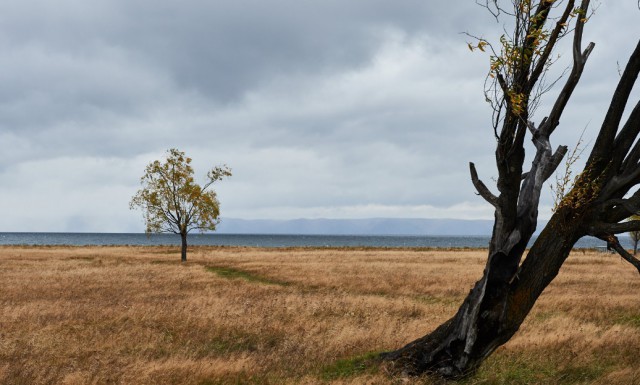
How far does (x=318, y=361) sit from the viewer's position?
11.8 meters

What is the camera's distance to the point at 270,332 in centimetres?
1533

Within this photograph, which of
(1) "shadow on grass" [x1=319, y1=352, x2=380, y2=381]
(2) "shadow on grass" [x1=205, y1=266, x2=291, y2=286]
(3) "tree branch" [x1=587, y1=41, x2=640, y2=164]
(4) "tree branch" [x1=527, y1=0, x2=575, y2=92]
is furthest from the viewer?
(2) "shadow on grass" [x1=205, y1=266, x2=291, y2=286]

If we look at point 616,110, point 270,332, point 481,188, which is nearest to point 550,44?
point 616,110

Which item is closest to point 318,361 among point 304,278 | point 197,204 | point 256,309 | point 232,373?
point 232,373

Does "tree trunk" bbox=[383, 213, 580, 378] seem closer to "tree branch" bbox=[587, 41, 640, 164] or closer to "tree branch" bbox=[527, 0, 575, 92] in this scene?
"tree branch" bbox=[587, 41, 640, 164]

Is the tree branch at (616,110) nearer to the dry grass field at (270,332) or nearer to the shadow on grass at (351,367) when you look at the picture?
the dry grass field at (270,332)

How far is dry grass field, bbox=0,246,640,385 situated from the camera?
1066 cm

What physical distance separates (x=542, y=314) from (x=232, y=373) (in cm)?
1384

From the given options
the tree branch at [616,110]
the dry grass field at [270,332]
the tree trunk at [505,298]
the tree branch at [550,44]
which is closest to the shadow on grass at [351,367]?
the dry grass field at [270,332]

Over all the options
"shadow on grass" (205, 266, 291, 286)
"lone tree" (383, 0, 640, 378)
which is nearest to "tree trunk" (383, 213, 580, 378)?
"lone tree" (383, 0, 640, 378)

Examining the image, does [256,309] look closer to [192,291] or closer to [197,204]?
[192,291]

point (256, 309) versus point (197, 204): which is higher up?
point (197, 204)

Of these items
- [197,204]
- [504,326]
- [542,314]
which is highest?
[197,204]

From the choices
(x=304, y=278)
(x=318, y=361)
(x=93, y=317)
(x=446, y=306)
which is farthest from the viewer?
(x=304, y=278)
